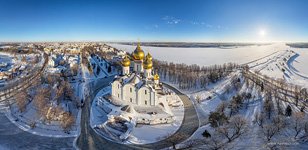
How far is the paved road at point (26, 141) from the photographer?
49.9 ft

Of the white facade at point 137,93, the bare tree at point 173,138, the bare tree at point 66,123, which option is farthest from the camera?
the white facade at point 137,93

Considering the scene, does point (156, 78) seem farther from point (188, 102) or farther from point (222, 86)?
point (222, 86)

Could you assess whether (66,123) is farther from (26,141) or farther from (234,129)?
(234,129)

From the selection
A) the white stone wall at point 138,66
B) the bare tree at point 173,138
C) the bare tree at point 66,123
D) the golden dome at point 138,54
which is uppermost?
the golden dome at point 138,54

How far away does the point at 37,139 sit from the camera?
1636cm

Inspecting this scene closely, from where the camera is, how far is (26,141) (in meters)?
16.0

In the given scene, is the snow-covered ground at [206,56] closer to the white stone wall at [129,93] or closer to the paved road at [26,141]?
the white stone wall at [129,93]

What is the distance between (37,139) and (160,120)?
994 cm

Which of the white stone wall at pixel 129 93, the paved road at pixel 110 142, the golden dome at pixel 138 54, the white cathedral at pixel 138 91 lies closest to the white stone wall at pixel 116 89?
the white cathedral at pixel 138 91

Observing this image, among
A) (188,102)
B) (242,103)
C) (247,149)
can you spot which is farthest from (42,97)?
(242,103)

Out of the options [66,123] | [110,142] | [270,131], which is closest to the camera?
[270,131]

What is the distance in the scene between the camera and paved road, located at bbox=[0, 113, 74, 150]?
598 inches

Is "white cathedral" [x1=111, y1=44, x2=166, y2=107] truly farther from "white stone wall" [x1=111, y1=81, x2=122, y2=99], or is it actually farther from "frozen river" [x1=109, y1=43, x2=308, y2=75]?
"frozen river" [x1=109, y1=43, x2=308, y2=75]

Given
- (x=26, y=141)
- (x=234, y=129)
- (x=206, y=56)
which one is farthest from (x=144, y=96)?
(x=206, y=56)
